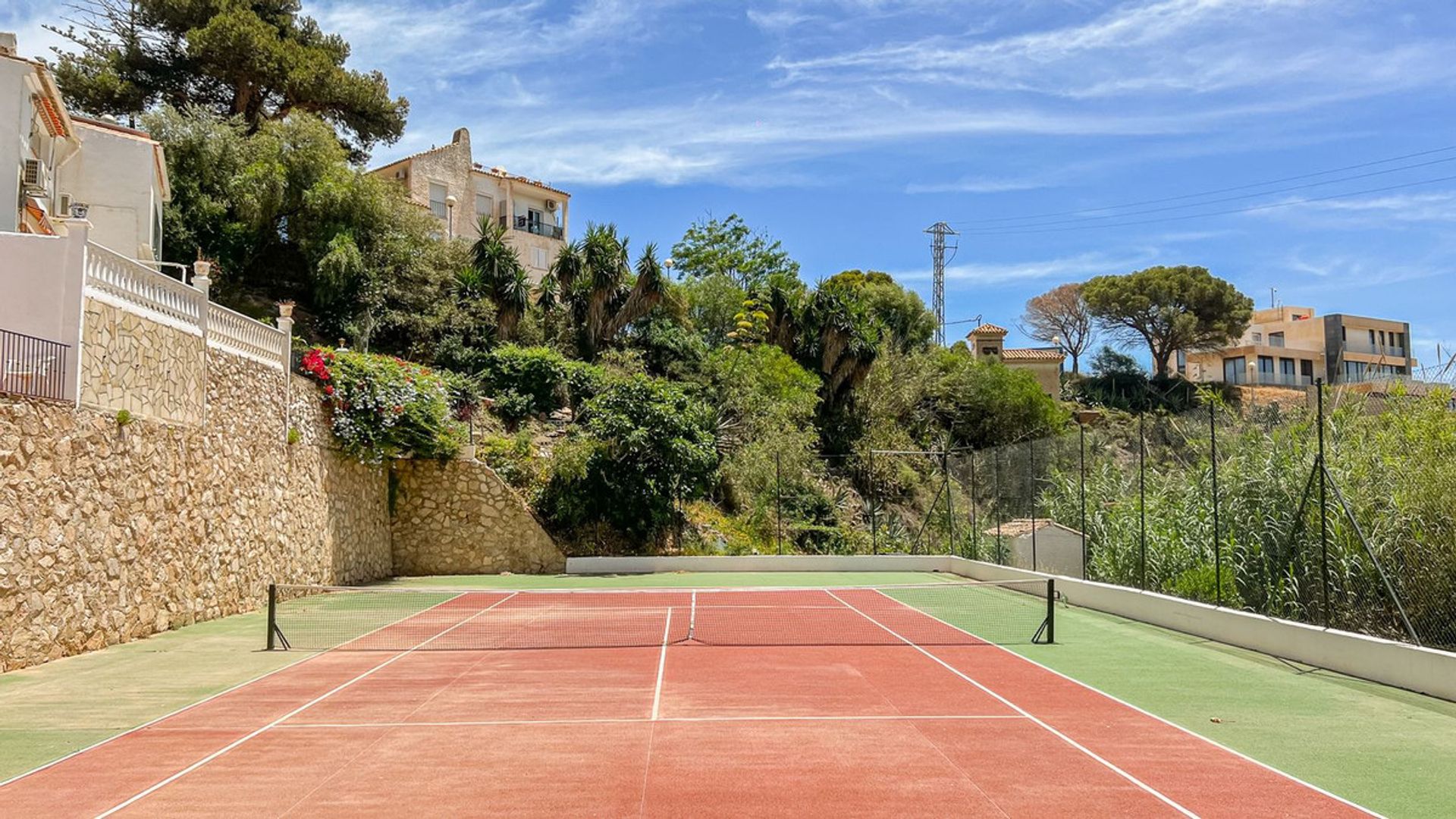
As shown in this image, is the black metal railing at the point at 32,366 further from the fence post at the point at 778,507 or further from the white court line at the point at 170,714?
the fence post at the point at 778,507

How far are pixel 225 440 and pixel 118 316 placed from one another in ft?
11.7

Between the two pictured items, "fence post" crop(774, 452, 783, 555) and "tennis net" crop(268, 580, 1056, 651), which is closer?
Answer: "tennis net" crop(268, 580, 1056, 651)

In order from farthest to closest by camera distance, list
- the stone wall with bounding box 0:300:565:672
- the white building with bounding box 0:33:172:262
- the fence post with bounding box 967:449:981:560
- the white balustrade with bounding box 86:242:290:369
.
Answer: the fence post with bounding box 967:449:981:560 < the white building with bounding box 0:33:172:262 < the white balustrade with bounding box 86:242:290:369 < the stone wall with bounding box 0:300:565:672

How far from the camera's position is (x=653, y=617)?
17062mm

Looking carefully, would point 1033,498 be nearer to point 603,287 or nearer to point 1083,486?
point 1083,486

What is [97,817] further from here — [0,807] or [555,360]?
[555,360]

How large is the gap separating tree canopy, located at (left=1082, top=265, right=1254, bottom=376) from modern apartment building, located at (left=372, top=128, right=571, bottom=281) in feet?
124

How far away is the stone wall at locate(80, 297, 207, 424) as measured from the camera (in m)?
13.5

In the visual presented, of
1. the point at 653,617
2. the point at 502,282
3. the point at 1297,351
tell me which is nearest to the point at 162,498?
the point at 653,617

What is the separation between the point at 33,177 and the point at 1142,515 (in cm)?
2105

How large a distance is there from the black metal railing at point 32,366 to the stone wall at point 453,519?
1326cm

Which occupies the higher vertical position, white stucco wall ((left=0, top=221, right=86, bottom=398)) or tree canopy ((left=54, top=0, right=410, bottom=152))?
tree canopy ((left=54, top=0, right=410, bottom=152))

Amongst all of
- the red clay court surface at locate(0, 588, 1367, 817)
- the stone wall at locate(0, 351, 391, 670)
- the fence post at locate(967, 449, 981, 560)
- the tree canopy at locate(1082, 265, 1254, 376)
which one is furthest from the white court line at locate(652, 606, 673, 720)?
the tree canopy at locate(1082, 265, 1254, 376)

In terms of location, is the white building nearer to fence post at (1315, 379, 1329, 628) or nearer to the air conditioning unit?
the air conditioning unit
